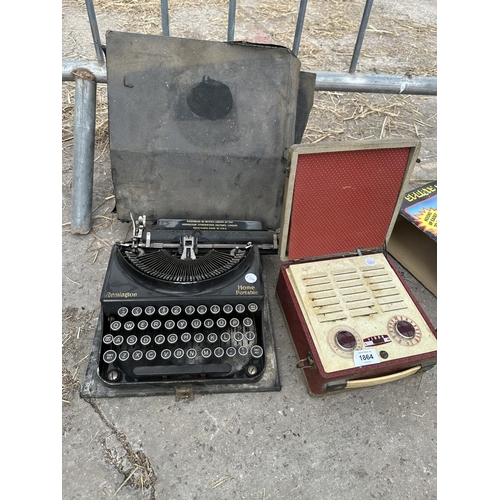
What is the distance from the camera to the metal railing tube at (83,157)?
255 centimetres

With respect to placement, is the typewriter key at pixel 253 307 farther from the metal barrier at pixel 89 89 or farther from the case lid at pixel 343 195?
the metal barrier at pixel 89 89

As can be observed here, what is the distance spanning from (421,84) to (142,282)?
2.29 m

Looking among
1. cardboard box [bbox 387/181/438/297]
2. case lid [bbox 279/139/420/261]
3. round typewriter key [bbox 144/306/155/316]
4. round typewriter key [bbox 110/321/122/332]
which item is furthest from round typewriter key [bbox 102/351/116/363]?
cardboard box [bbox 387/181/438/297]

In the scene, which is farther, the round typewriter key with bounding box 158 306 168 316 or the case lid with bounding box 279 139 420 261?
the case lid with bounding box 279 139 420 261

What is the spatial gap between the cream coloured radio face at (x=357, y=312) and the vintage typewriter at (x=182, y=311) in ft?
0.94

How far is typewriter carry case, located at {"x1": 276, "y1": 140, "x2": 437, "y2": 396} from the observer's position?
6.01 ft

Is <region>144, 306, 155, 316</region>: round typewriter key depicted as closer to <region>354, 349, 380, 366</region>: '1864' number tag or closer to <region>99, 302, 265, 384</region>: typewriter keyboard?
<region>99, 302, 265, 384</region>: typewriter keyboard

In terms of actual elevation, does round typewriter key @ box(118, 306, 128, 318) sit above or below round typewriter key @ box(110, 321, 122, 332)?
above

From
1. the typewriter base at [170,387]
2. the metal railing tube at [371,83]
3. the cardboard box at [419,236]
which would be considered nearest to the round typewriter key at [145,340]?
the typewriter base at [170,387]

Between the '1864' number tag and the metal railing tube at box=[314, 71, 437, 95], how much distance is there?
174 cm

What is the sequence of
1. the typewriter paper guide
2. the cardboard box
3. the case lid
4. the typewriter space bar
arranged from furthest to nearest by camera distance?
the cardboard box
the typewriter paper guide
the case lid
the typewriter space bar

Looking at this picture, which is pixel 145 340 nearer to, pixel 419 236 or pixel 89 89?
pixel 89 89

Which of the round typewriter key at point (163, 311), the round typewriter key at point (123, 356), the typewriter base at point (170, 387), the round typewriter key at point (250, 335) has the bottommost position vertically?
the typewriter base at point (170, 387)

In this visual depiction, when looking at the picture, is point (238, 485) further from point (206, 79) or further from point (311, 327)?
point (206, 79)
